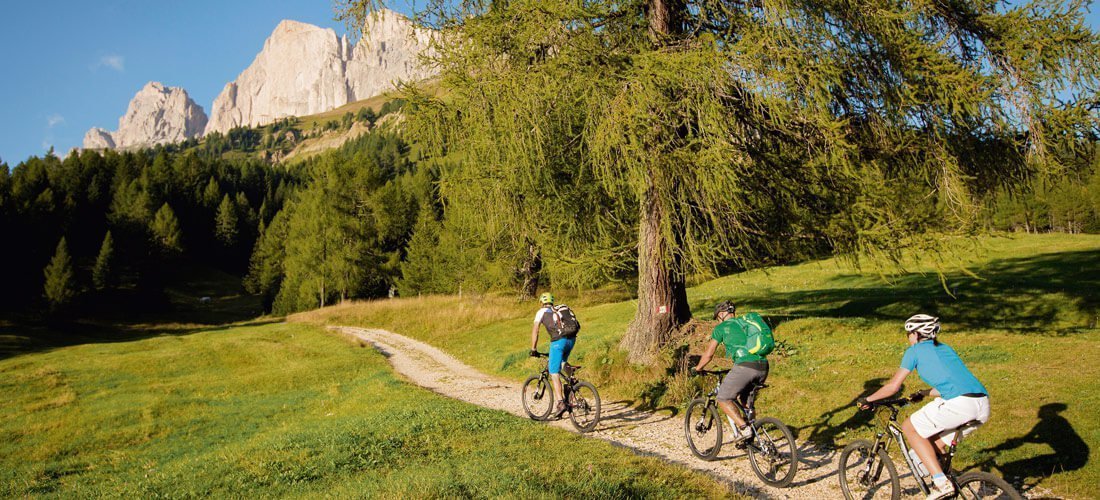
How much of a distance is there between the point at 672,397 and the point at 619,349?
2854 millimetres

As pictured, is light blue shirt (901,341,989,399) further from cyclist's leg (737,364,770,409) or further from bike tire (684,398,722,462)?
bike tire (684,398,722,462)

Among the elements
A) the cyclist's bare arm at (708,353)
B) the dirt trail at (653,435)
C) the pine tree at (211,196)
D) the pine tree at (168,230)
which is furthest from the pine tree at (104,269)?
the cyclist's bare arm at (708,353)

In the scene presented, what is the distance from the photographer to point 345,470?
8.03m

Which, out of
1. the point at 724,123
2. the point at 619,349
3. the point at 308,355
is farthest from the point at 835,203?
the point at 308,355

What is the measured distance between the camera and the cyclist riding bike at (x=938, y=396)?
548cm

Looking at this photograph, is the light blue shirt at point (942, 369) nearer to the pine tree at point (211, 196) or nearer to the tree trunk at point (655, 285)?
the tree trunk at point (655, 285)

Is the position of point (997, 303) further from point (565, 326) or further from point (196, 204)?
point (196, 204)

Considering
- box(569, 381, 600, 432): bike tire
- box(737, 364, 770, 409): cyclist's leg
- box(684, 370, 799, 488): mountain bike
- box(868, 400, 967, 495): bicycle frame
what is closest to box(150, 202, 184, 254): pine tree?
box(569, 381, 600, 432): bike tire

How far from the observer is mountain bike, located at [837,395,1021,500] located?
5.13 meters

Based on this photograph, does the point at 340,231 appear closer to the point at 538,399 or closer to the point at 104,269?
the point at 104,269

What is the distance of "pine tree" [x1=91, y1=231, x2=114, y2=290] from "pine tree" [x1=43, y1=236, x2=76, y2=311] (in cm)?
587

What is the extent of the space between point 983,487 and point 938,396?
915mm

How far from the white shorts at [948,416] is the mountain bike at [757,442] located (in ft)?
5.63

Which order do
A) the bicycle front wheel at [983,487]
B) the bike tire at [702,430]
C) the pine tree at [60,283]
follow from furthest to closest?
the pine tree at [60,283] < the bike tire at [702,430] < the bicycle front wheel at [983,487]
